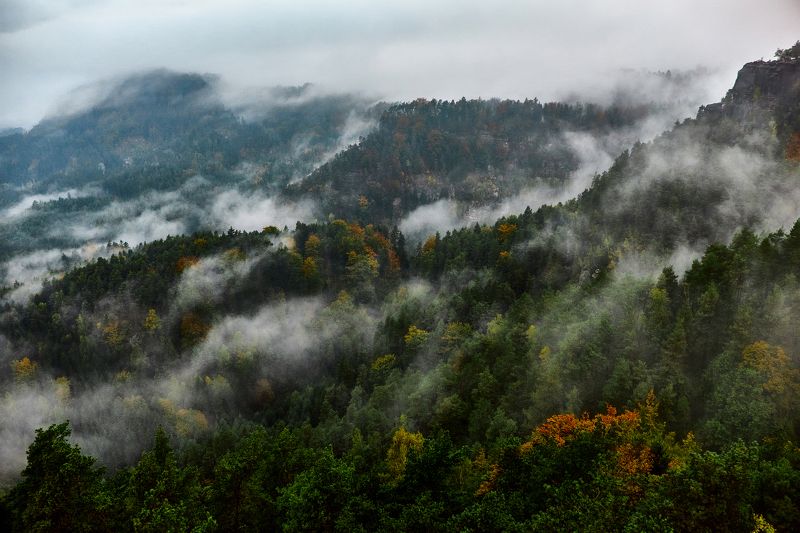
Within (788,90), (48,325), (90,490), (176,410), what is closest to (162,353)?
(176,410)

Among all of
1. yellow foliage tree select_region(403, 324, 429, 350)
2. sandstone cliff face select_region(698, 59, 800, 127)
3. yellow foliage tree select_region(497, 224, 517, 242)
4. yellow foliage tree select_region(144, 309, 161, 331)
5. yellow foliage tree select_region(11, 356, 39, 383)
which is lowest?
yellow foliage tree select_region(11, 356, 39, 383)

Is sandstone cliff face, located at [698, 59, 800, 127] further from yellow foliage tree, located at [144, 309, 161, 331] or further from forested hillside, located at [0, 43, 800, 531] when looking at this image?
yellow foliage tree, located at [144, 309, 161, 331]

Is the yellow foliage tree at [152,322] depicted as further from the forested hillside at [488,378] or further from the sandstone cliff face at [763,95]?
the sandstone cliff face at [763,95]

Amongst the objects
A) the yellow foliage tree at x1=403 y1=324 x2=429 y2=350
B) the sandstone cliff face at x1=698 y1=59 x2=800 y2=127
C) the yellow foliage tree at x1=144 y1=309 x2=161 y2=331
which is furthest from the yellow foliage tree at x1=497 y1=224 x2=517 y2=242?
the yellow foliage tree at x1=144 y1=309 x2=161 y2=331

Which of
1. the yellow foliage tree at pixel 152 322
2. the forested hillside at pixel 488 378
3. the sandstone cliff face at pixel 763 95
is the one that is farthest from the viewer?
the yellow foliage tree at pixel 152 322

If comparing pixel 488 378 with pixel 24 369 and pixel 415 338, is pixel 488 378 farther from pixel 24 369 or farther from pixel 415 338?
pixel 24 369

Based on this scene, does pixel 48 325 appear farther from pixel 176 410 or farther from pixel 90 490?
pixel 90 490

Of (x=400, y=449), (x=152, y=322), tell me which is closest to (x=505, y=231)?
(x=400, y=449)

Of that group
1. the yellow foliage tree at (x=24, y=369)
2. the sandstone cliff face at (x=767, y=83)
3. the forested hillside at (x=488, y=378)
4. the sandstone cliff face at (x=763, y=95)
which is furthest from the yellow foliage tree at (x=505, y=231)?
the yellow foliage tree at (x=24, y=369)

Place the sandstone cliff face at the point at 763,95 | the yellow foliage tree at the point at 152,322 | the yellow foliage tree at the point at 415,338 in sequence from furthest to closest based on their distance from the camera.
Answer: the yellow foliage tree at the point at 152,322 < the sandstone cliff face at the point at 763,95 < the yellow foliage tree at the point at 415,338
